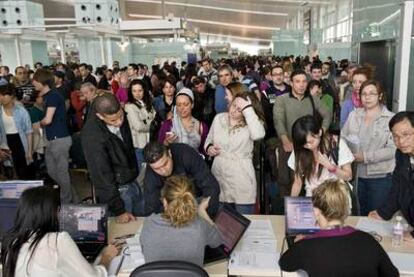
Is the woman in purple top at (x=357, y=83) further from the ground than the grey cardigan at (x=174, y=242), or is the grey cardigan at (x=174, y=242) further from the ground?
the woman in purple top at (x=357, y=83)

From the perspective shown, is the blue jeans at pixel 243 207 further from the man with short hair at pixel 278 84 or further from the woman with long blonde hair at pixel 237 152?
the man with short hair at pixel 278 84

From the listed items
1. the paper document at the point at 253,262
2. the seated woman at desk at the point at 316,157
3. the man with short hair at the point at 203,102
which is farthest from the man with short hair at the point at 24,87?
the paper document at the point at 253,262

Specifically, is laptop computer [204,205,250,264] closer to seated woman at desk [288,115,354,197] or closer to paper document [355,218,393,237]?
seated woman at desk [288,115,354,197]

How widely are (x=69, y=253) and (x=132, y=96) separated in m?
2.82

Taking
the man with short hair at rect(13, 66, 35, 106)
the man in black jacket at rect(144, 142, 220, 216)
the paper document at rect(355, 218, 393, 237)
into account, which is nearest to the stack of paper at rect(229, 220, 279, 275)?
the man in black jacket at rect(144, 142, 220, 216)

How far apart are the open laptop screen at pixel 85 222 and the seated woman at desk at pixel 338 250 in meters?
1.22

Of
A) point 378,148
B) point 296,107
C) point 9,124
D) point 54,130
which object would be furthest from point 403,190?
point 9,124

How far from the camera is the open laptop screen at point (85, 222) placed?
2.52 meters

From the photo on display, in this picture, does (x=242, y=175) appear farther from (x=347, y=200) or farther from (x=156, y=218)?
(x=347, y=200)

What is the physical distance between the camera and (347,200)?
6.07 feet

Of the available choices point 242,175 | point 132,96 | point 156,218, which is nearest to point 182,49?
point 132,96

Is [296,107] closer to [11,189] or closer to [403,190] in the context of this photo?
[403,190]

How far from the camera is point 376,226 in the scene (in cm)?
264

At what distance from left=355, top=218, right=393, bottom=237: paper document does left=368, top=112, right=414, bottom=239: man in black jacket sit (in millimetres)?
92
